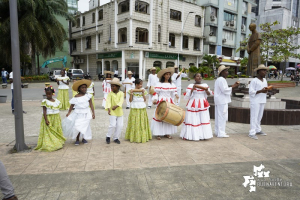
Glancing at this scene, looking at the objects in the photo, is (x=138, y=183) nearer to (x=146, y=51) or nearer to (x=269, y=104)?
(x=269, y=104)

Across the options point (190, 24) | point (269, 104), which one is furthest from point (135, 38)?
point (269, 104)

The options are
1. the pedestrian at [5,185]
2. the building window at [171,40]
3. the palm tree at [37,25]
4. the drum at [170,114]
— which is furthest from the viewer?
the building window at [171,40]

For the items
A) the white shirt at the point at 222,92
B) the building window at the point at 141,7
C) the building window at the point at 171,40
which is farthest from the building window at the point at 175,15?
the white shirt at the point at 222,92

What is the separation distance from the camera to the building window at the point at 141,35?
30020 mm

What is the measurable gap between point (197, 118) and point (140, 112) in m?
1.45

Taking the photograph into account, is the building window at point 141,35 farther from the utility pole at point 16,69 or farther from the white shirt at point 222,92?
the utility pole at point 16,69

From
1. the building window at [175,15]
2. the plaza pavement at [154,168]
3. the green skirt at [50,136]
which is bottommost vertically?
the plaza pavement at [154,168]

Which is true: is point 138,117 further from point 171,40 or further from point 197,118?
point 171,40

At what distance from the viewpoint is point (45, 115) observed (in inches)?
205

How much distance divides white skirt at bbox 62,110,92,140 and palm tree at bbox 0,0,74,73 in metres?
22.4

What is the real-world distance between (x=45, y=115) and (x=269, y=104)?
7.84 meters

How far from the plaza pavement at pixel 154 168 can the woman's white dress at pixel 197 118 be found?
205mm

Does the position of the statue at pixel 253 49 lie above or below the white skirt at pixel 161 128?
above
